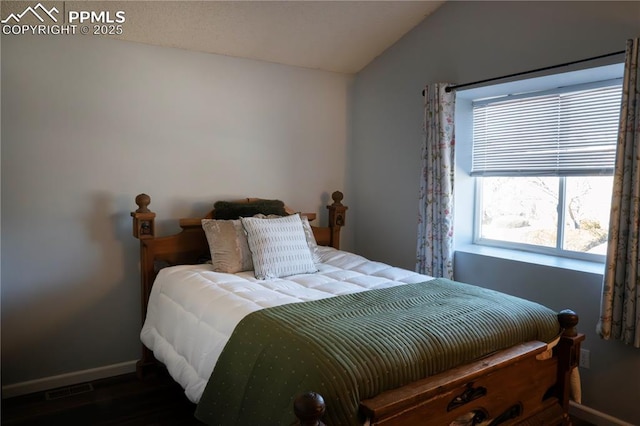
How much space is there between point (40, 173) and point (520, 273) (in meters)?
2.92

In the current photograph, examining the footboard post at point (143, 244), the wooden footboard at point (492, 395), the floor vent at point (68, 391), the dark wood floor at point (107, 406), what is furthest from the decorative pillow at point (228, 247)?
the wooden footboard at point (492, 395)

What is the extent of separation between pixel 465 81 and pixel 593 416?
2105 mm

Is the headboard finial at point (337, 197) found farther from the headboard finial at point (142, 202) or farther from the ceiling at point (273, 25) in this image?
the headboard finial at point (142, 202)

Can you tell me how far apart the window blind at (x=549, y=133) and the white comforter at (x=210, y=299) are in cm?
116

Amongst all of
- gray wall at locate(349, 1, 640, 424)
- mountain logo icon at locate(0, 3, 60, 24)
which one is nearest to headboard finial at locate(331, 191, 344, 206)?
gray wall at locate(349, 1, 640, 424)

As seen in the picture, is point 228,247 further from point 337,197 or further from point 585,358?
point 585,358

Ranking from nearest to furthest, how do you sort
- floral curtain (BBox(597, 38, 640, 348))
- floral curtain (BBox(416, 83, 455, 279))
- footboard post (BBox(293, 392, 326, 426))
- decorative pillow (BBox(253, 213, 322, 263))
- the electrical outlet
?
footboard post (BBox(293, 392, 326, 426)) → floral curtain (BBox(597, 38, 640, 348)) → the electrical outlet → decorative pillow (BBox(253, 213, 322, 263)) → floral curtain (BBox(416, 83, 455, 279))

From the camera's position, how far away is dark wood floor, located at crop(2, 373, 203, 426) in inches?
91.0

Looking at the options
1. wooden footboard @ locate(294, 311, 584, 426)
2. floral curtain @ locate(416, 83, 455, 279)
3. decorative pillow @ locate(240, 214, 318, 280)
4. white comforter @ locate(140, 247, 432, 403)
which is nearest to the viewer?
wooden footboard @ locate(294, 311, 584, 426)

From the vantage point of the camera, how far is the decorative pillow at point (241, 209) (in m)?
3.00

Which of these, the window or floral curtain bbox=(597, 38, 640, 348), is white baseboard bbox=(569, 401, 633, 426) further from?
the window

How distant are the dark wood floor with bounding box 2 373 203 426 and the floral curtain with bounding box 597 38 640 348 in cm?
219

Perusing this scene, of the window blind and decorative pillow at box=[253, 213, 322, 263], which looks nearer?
the window blind

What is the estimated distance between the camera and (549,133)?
2834mm
